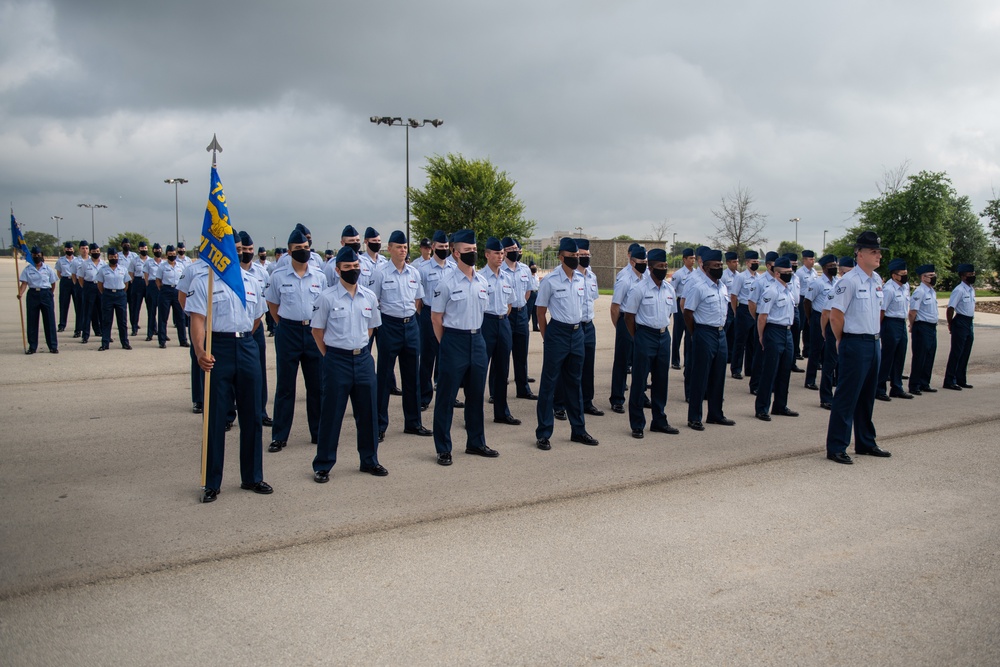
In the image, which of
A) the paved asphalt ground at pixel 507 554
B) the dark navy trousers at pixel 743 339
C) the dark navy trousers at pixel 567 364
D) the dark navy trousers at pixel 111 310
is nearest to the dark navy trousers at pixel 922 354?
the dark navy trousers at pixel 743 339

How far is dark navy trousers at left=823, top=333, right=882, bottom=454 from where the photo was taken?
24.1ft

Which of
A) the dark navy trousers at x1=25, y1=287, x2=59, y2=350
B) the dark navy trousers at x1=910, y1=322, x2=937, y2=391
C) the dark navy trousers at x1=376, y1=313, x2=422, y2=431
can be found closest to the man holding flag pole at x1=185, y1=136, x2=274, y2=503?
the dark navy trousers at x1=376, y1=313, x2=422, y2=431

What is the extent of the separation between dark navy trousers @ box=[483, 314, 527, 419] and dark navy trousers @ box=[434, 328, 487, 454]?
138 cm

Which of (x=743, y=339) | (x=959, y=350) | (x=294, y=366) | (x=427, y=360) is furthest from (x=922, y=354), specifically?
(x=294, y=366)

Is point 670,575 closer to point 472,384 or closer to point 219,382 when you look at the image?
point 472,384

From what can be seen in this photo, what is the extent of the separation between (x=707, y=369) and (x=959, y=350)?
6.53 m

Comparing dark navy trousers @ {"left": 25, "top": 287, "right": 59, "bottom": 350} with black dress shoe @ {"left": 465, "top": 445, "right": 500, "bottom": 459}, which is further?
dark navy trousers @ {"left": 25, "top": 287, "right": 59, "bottom": 350}

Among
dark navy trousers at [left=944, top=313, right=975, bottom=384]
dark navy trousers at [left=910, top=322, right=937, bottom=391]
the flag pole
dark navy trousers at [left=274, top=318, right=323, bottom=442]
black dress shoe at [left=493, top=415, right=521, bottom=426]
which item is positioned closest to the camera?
the flag pole

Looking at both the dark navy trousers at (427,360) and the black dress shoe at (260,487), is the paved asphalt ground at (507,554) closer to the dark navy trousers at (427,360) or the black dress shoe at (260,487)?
the black dress shoe at (260,487)

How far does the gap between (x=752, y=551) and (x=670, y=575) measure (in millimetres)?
764

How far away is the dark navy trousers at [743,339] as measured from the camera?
12547 mm

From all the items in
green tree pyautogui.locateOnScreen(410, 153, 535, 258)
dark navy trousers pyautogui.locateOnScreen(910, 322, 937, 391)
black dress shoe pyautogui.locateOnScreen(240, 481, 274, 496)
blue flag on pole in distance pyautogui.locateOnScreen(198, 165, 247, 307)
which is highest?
green tree pyautogui.locateOnScreen(410, 153, 535, 258)

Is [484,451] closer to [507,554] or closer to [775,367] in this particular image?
[507,554]

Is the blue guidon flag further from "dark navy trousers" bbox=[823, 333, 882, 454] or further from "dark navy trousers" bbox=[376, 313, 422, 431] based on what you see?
"dark navy trousers" bbox=[823, 333, 882, 454]
